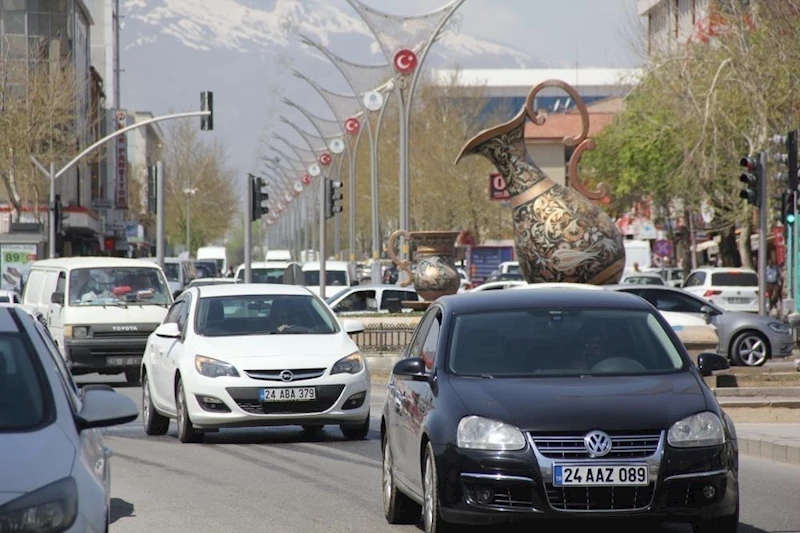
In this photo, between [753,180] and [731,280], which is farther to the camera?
[731,280]

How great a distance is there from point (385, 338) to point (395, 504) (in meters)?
19.5

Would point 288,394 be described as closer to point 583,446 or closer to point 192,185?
point 583,446

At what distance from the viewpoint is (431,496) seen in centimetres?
912

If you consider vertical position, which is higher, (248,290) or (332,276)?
(248,290)

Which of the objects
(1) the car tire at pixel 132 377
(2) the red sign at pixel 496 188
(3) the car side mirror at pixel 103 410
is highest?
(2) the red sign at pixel 496 188

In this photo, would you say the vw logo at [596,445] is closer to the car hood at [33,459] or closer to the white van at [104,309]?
the car hood at [33,459]

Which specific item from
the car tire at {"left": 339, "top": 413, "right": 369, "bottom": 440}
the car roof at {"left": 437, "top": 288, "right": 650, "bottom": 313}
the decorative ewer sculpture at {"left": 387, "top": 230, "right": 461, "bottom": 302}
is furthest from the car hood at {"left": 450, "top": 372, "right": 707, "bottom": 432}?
the decorative ewer sculpture at {"left": 387, "top": 230, "right": 461, "bottom": 302}

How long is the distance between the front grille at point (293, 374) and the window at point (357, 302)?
19.0 m

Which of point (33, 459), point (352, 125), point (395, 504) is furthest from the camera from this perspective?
point (352, 125)

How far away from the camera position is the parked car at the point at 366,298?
35.0 m

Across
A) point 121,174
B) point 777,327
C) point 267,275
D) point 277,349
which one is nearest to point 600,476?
point 277,349

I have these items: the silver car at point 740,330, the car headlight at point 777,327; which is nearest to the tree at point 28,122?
the silver car at point 740,330

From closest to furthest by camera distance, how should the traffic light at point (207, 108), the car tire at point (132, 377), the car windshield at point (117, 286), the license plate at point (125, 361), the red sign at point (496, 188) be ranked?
the license plate at point (125, 361)
the car windshield at point (117, 286)
the car tire at point (132, 377)
the traffic light at point (207, 108)
the red sign at point (496, 188)

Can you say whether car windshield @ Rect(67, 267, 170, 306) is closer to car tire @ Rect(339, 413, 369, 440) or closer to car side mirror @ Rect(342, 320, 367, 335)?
car side mirror @ Rect(342, 320, 367, 335)
